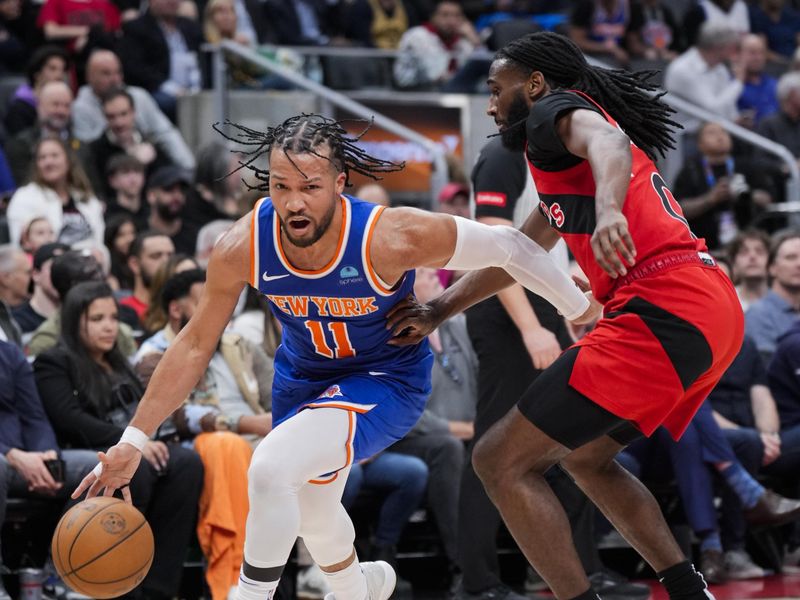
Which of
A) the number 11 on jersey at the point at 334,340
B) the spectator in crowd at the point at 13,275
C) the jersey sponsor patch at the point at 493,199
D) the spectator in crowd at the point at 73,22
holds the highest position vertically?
the jersey sponsor patch at the point at 493,199

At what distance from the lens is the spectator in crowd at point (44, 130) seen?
9500mm

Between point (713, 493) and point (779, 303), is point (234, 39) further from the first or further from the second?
point (713, 493)

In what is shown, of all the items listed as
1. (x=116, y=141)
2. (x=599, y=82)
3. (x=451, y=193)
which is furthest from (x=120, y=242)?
(x=599, y=82)

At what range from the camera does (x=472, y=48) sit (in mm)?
12656

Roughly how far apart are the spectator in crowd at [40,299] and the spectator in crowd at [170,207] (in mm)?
1620

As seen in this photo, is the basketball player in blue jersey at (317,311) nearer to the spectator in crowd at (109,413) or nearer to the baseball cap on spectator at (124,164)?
the spectator in crowd at (109,413)

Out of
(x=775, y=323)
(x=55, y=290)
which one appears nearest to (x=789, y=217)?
(x=775, y=323)

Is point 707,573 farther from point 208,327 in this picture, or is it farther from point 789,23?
point 789,23

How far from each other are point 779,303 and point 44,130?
5157 mm

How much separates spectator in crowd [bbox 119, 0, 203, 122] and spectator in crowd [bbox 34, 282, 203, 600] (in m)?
4.64

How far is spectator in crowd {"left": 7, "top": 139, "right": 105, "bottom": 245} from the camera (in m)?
8.57

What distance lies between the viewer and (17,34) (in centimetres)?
1163

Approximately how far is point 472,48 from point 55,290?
6.31m

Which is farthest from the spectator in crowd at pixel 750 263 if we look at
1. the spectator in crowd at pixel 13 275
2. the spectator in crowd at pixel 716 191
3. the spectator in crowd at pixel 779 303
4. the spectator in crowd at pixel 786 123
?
the spectator in crowd at pixel 13 275
